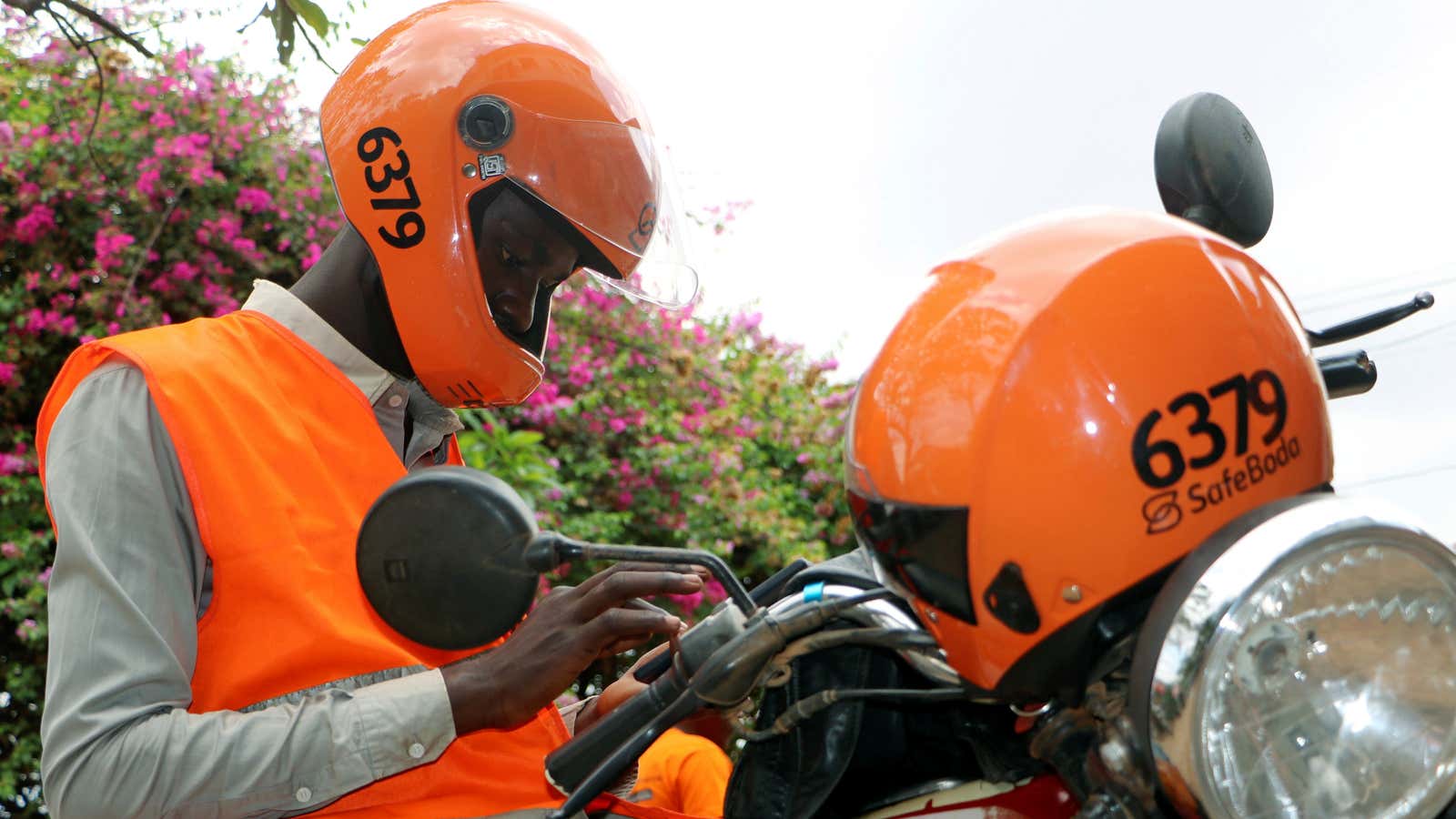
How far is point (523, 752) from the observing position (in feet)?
6.57

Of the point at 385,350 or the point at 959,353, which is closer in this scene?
the point at 959,353

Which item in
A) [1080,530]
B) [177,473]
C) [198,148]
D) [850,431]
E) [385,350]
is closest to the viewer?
[1080,530]

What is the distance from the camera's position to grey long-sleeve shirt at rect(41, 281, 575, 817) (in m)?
1.68

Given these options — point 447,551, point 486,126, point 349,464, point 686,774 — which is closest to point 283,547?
point 349,464

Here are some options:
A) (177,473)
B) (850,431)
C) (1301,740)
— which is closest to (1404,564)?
(1301,740)

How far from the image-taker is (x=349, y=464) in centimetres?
203

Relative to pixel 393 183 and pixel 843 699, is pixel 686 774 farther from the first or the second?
pixel 843 699

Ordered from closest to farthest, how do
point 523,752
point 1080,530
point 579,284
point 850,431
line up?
point 1080,530 < point 850,431 < point 523,752 < point 579,284

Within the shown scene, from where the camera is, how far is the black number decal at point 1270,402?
1142mm

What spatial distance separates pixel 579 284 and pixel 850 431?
16.3 feet

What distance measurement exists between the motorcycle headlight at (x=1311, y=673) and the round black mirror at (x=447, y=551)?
58 cm

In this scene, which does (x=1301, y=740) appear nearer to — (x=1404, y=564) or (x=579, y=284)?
(x=1404, y=564)

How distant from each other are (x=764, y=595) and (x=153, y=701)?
79 centimetres

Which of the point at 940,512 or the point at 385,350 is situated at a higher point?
the point at 385,350
